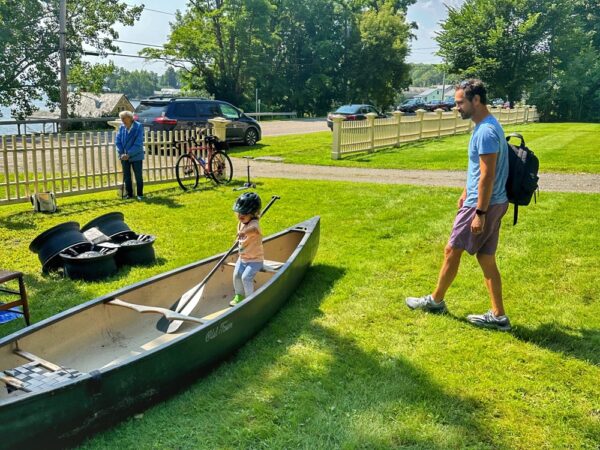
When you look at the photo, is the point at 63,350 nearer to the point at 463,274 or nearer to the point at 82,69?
the point at 463,274

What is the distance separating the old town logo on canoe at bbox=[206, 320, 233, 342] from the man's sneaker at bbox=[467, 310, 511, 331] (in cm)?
209

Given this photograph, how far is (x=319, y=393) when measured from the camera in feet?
11.2

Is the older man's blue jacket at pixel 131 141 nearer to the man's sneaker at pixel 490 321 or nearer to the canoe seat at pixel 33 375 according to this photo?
the canoe seat at pixel 33 375

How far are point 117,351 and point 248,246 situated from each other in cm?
136

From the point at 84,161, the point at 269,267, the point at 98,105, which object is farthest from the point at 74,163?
the point at 98,105

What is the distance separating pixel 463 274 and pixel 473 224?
5.72 ft

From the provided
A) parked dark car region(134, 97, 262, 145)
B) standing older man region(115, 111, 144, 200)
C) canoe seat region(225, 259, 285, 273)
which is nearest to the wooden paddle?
canoe seat region(225, 259, 285, 273)

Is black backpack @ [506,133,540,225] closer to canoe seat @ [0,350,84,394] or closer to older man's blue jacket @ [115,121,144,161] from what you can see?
canoe seat @ [0,350,84,394]

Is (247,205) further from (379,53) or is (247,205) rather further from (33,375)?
(379,53)

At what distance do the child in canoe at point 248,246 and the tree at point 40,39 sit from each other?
28.9 meters

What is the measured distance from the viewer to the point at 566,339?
163 inches

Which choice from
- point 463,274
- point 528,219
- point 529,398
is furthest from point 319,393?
point 528,219

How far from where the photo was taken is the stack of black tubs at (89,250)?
5430mm

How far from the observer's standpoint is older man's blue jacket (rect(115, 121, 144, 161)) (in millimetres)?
9406
